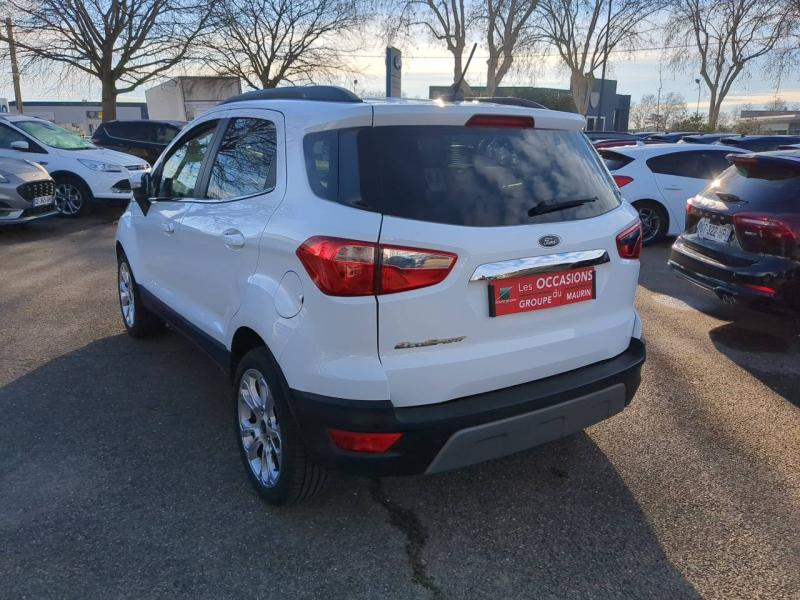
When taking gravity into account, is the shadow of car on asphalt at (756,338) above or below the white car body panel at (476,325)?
below

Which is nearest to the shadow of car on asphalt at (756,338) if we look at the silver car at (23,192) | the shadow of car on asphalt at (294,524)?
the shadow of car on asphalt at (294,524)

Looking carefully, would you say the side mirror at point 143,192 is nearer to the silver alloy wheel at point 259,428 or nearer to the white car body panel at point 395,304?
the white car body panel at point 395,304

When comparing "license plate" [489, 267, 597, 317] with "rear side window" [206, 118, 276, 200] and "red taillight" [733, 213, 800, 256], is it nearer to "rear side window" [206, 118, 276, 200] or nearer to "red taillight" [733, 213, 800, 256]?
"rear side window" [206, 118, 276, 200]

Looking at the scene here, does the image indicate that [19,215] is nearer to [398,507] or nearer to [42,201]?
[42,201]

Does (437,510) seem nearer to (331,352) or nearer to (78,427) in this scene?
(331,352)

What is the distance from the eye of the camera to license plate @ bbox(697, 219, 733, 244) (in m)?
5.16

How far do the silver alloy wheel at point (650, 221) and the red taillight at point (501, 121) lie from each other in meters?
7.26

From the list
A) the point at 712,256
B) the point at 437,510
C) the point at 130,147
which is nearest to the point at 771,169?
the point at 712,256

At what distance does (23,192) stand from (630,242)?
950 cm

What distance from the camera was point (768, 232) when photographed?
187 inches

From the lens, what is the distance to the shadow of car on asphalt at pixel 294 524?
2.48 metres

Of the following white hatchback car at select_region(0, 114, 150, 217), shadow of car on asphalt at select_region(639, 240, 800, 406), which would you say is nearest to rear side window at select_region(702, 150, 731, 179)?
shadow of car on asphalt at select_region(639, 240, 800, 406)

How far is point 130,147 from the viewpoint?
15.2 meters

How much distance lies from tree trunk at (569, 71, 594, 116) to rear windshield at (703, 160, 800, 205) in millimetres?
34582
